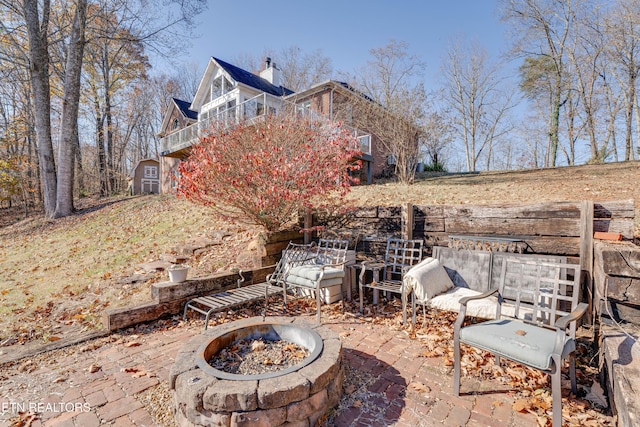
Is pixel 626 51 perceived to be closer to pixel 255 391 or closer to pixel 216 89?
pixel 255 391

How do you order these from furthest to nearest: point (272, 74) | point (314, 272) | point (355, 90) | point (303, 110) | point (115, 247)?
point (272, 74) < point (355, 90) < point (303, 110) < point (115, 247) < point (314, 272)

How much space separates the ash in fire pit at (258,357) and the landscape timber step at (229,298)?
1161 mm

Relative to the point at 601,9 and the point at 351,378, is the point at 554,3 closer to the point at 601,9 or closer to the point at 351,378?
the point at 601,9

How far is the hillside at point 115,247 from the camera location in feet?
13.1

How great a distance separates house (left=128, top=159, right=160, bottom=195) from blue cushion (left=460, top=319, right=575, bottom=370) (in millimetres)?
23829

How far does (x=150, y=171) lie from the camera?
73.5ft

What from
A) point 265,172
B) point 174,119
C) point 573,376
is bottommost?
point 573,376

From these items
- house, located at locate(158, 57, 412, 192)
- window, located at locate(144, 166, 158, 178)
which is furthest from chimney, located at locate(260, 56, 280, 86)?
window, located at locate(144, 166, 158, 178)

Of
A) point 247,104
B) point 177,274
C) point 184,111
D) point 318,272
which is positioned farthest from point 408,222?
point 184,111

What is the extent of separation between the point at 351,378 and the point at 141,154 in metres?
29.3

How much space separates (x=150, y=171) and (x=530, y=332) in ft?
82.1

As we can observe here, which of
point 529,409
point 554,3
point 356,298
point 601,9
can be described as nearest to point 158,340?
point 356,298

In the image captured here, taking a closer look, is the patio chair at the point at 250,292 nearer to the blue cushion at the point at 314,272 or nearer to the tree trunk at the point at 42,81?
the blue cushion at the point at 314,272

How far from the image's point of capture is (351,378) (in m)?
2.41
